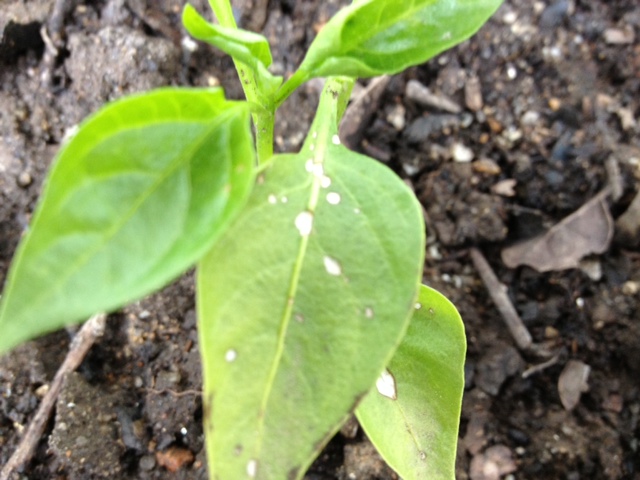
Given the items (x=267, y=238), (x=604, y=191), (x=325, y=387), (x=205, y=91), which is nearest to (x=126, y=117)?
(x=205, y=91)

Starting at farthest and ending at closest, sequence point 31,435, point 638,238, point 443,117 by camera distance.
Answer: point 443,117, point 638,238, point 31,435

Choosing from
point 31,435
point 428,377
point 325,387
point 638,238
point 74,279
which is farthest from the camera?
point 638,238

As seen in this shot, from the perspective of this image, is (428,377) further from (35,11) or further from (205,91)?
(35,11)

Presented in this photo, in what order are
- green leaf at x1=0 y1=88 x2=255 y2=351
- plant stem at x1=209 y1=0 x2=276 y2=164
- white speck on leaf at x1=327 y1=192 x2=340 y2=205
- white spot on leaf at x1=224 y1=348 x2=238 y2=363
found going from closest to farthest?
green leaf at x1=0 y1=88 x2=255 y2=351 < white spot on leaf at x1=224 y1=348 x2=238 y2=363 < white speck on leaf at x1=327 y1=192 x2=340 y2=205 < plant stem at x1=209 y1=0 x2=276 y2=164

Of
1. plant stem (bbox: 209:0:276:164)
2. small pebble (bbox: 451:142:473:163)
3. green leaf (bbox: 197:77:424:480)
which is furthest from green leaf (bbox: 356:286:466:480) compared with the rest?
small pebble (bbox: 451:142:473:163)

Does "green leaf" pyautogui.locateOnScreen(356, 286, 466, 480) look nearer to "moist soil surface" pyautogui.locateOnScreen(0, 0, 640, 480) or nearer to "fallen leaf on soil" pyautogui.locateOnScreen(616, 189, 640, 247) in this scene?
"moist soil surface" pyautogui.locateOnScreen(0, 0, 640, 480)
